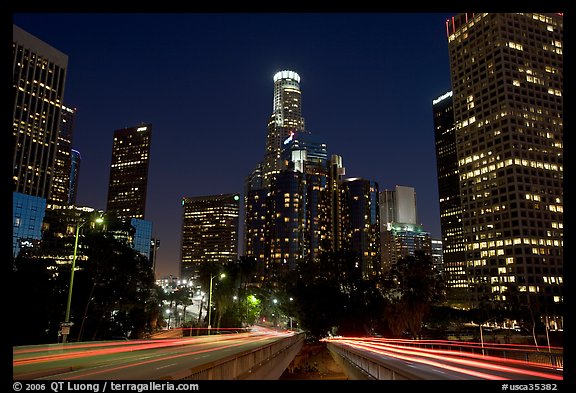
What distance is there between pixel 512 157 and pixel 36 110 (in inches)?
6232

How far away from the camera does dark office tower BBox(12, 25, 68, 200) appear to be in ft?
420

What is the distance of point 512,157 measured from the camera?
157 metres

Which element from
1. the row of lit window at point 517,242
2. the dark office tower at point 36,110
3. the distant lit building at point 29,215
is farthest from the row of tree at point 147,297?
the dark office tower at point 36,110

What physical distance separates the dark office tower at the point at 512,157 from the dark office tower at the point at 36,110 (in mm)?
147824

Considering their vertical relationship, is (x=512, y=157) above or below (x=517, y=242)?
above

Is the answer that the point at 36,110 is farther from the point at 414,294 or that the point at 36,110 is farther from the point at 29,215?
the point at 414,294

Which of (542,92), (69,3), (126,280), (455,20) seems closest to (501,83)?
(542,92)

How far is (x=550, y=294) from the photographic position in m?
142

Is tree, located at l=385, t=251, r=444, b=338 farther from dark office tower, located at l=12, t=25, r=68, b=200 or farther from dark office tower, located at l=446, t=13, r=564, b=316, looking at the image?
dark office tower, located at l=12, t=25, r=68, b=200

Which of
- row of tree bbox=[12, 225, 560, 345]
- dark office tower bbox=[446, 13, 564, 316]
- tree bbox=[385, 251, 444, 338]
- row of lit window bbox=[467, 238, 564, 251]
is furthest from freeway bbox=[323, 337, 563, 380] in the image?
dark office tower bbox=[446, 13, 564, 316]

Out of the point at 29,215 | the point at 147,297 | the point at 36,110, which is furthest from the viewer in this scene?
the point at 29,215

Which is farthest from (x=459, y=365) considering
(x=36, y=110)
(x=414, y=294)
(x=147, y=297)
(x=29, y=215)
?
(x=29, y=215)

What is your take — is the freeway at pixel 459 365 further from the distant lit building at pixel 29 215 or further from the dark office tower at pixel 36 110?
the distant lit building at pixel 29 215

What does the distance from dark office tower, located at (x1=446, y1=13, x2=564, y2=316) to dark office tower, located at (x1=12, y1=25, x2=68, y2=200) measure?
485 ft
